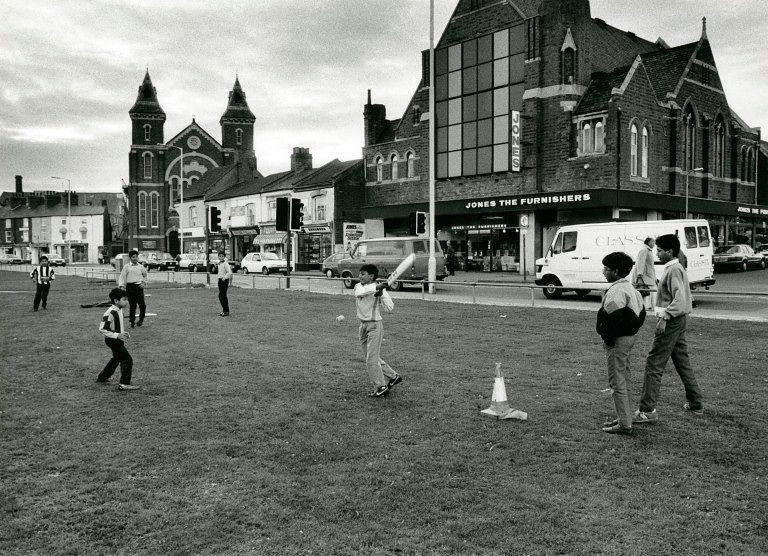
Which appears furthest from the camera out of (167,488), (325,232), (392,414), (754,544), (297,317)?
(325,232)

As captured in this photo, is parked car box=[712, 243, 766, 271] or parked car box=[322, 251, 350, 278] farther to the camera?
parked car box=[712, 243, 766, 271]

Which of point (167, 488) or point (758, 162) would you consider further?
point (758, 162)

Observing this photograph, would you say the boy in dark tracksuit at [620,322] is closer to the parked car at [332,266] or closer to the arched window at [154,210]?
the parked car at [332,266]

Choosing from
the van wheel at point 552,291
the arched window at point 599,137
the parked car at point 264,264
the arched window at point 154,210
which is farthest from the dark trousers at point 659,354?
the arched window at point 154,210

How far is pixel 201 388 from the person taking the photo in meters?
A: 8.14

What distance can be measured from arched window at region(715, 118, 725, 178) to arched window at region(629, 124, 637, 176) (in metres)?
9.56

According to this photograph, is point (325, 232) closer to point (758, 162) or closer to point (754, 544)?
point (758, 162)

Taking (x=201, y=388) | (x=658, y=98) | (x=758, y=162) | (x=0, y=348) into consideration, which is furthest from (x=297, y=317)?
(x=758, y=162)

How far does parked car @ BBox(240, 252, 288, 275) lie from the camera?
39.9m

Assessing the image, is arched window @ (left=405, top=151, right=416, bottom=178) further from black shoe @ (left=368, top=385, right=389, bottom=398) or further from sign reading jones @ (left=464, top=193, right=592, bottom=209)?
black shoe @ (left=368, top=385, right=389, bottom=398)

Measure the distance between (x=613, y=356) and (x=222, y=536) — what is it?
3780mm

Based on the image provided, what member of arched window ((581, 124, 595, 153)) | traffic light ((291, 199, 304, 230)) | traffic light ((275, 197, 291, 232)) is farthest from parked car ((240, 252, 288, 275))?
arched window ((581, 124, 595, 153))

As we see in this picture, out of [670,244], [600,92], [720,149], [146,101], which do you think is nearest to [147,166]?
[146,101]

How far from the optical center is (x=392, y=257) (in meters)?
26.1
